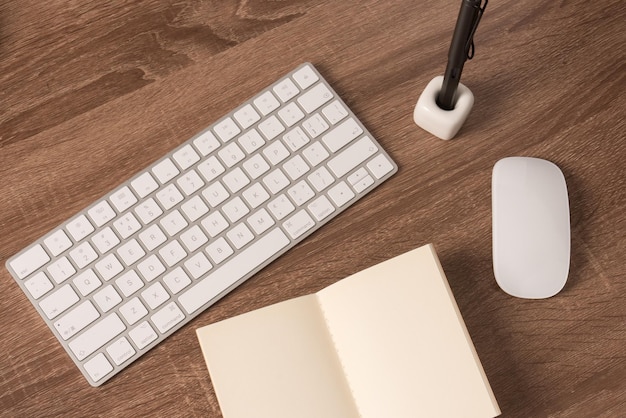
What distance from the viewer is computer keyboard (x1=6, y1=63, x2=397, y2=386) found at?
0.77 meters

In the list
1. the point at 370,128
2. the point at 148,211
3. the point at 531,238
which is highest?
the point at 148,211

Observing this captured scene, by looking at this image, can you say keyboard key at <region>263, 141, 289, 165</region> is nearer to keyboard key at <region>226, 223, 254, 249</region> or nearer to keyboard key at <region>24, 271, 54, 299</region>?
keyboard key at <region>226, 223, 254, 249</region>

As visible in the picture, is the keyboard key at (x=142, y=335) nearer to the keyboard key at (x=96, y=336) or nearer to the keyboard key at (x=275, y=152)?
the keyboard key at (x=96, y=336)

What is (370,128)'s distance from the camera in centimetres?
84

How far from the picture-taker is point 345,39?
88 cm

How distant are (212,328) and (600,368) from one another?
0.37m

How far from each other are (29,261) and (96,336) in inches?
4.1

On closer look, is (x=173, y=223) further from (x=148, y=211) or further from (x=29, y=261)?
(x=29, y=261)

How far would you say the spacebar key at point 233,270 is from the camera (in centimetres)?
77

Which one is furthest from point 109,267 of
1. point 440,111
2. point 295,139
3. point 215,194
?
point 440,111

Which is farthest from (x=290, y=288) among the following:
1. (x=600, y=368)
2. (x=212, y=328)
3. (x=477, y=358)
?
(x=600, y=368)

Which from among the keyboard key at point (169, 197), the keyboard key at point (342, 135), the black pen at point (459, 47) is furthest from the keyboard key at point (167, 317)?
the black pen at point (459, 47)

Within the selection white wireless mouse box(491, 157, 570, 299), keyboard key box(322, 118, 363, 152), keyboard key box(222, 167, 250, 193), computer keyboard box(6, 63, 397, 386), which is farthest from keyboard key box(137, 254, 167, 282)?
white wireless mouse box(491, 157, 570, 299)

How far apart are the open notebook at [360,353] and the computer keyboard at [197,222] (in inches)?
2.5
